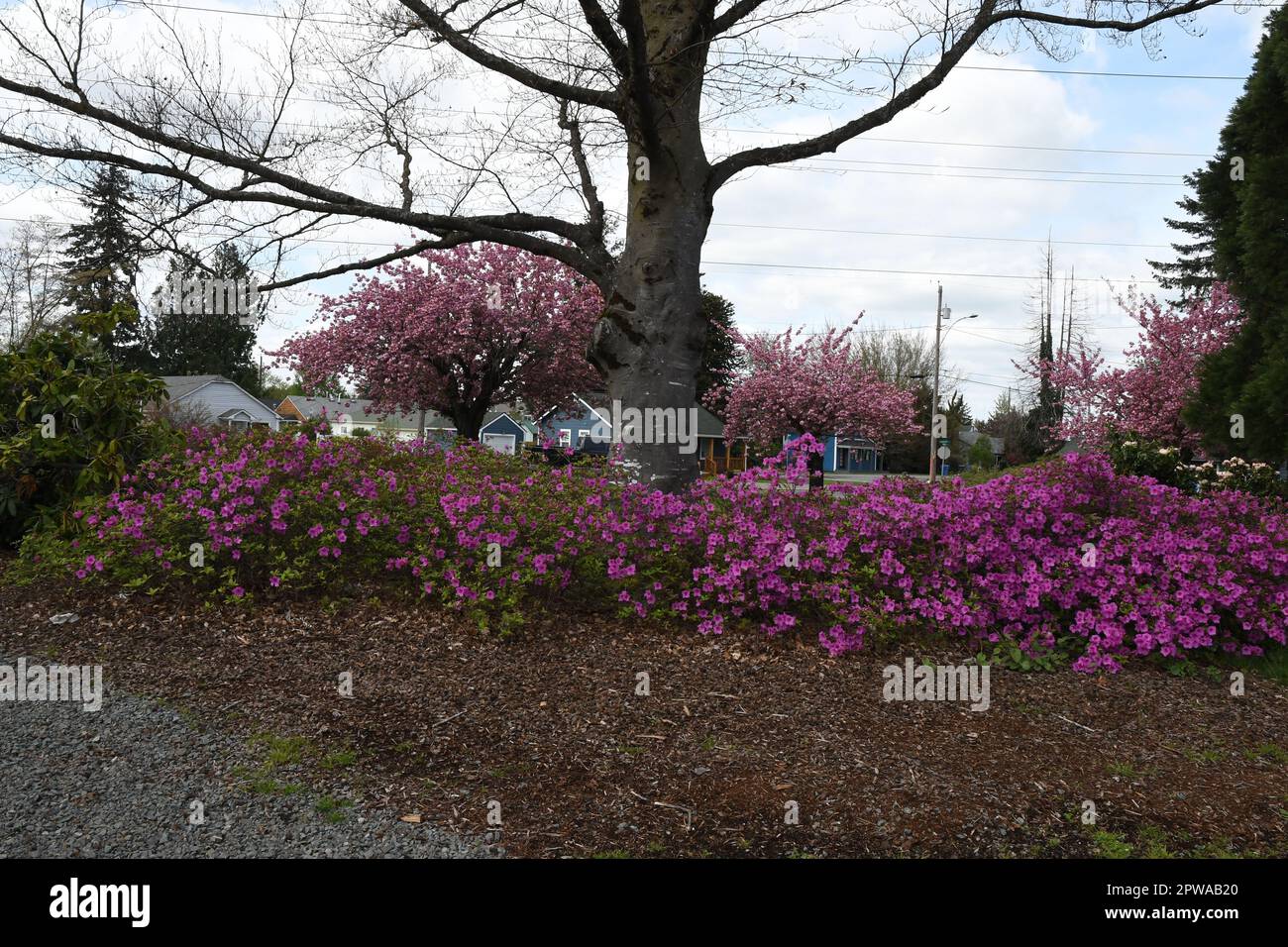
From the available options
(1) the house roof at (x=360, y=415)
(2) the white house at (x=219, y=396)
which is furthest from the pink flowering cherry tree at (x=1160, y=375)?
(2) the white house at (x=219, y=396)

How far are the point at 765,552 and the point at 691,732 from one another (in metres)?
1.70

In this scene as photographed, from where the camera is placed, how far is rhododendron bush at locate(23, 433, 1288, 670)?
5270 mm

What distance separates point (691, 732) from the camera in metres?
3.83

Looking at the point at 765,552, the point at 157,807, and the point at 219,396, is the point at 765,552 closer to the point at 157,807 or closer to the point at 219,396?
the point at 157,807

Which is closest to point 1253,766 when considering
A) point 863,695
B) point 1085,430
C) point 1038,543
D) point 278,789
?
point 863,695

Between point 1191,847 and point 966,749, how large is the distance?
0.87 meters

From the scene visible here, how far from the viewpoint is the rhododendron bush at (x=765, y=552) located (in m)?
5.27

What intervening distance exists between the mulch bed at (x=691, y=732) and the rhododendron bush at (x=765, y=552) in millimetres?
233

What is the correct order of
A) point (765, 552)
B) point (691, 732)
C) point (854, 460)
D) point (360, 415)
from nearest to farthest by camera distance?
1. point (691, 732)
2. point (765, 552)
3. point (360, 415)
4. point (854, 460)

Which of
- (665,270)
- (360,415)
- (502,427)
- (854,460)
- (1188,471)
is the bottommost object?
(1188,471)

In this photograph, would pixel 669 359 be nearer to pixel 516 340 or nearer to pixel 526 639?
pixel 526 639

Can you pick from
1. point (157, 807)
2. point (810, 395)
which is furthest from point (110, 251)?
point (810, 395)

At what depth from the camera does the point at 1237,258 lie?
29.2 ft

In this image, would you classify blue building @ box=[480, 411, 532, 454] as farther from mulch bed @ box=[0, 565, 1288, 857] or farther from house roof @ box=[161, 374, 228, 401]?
mulch bed @ box=[0, 565, 1288, 857]
